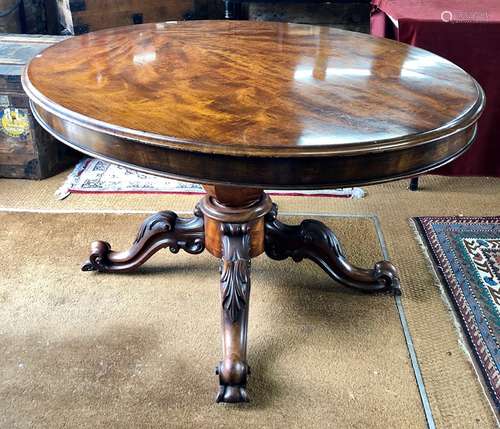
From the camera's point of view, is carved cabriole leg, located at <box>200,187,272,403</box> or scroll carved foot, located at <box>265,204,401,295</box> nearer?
carved cabriole leg, located at <box>200,187,272,403</box>

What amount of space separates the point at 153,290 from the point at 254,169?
0.76m

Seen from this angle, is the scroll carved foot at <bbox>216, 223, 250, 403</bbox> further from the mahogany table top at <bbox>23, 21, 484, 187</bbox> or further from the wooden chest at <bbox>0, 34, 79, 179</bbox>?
the wooden chest at <bbox>0, 34, 79, 179</bbox>

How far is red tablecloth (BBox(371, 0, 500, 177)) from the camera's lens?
1.67m

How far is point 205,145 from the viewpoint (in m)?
0.67

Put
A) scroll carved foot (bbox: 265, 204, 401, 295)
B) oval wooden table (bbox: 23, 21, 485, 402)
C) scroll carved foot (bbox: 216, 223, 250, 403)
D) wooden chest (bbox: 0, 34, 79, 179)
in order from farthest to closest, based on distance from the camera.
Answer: wooden chest (bbox: 0, 34, 79, 179), scroll carved foot (bbox: 265, 204, 401, 295), scroll carved foot (bbox: 216, 223, 250, 403), oval wooden table (bbox: 23, 21, 485, 402)

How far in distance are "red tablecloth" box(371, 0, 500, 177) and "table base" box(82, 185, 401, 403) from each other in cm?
77

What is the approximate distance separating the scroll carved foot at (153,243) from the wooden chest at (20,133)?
651 mm

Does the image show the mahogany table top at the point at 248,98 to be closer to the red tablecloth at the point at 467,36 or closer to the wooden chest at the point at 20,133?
the red tablecloth at the point at 467,36

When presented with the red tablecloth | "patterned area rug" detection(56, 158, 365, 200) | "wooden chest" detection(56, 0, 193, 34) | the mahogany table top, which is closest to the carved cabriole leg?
the mahogany table top

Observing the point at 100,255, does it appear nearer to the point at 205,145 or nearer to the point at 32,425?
the point at 32,425

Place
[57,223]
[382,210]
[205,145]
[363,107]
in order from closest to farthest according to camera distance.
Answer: [205,145] → [363,107] → [57,223] → [382,210]

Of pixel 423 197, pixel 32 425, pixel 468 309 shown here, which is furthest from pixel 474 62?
pixel 32 425

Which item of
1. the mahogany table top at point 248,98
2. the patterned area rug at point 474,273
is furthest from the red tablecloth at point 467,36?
the mahogany table top at point 248,98

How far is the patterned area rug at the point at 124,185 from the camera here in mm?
1824
